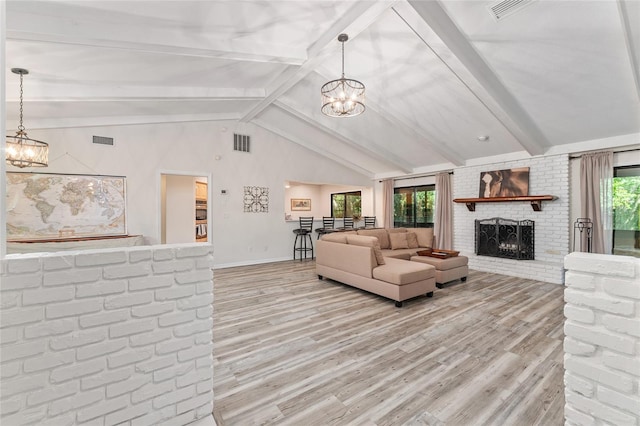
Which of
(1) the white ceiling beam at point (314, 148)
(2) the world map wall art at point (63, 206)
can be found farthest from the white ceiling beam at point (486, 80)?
(2) the world map wall art at point (63, 206)

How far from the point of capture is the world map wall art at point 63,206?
13.6 feet

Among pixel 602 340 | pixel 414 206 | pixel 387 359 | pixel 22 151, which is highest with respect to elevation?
pixel 22 151

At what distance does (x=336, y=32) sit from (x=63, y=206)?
16.3 ft

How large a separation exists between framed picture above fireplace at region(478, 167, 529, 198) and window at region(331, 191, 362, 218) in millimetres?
4208

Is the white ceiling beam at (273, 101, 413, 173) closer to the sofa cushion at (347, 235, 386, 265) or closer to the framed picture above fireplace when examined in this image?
the framed picture above fireplace

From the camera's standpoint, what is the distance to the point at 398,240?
584 centimetres

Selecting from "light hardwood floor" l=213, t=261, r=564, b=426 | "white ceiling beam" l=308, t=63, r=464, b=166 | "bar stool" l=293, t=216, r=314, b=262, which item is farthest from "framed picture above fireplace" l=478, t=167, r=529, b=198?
"bar stool" l=293, t=216, r=314, b=262

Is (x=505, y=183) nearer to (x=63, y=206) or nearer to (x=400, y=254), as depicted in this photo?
(x=400, y=254)

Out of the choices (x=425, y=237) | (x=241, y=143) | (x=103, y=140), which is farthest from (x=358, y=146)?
(x=103, y=140)

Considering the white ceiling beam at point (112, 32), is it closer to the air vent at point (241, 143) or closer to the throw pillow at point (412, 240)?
the air vent at point (241, 143)

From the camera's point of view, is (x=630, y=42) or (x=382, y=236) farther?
(x=382, y=236)

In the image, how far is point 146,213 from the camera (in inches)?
200

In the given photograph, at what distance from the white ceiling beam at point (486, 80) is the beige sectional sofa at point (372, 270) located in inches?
97.4

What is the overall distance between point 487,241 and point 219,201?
5.86 m
